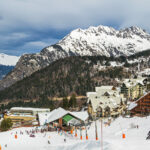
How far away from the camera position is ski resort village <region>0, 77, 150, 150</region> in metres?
26.9

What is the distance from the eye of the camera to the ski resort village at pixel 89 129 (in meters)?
26.9

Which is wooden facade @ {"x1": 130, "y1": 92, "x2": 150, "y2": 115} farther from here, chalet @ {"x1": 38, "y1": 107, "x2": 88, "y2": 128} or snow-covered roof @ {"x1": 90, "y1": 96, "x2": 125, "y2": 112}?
chalet @ {"x1": 38, "y1": 107, "x2": 88, "y2": 128}

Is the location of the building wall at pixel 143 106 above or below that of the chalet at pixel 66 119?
above

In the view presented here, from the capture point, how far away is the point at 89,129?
55.0m

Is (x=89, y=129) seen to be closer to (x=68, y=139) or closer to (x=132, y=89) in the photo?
(x=68, y=139)

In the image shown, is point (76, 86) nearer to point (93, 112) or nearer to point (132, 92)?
point (132, 92)

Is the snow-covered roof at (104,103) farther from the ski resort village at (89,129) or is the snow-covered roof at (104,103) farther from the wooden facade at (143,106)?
the wooden facade at (143,106)

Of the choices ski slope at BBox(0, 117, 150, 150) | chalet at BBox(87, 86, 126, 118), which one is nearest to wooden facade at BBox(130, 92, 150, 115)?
chalet at BBox(87, 86, 126, 118)

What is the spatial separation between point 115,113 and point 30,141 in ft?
136

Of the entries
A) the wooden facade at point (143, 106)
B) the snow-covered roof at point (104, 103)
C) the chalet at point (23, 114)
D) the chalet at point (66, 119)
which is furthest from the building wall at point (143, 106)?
the chalet at point (23, 114)

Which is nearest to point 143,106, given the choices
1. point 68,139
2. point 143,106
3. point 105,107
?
point 143,106

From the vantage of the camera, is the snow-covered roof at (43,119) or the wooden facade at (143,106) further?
the wooden facade at (143,106)

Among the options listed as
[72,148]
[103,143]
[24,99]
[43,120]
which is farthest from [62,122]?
[24,99]

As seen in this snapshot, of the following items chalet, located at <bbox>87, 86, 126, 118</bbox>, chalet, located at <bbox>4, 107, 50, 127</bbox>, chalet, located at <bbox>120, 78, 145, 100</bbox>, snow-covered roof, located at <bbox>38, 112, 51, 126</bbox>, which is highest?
chalet, located at <bbox>120, 78, 145, 100</bbox>
